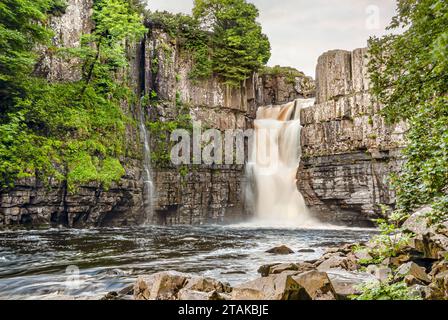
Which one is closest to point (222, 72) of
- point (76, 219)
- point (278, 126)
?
point (278, 126)

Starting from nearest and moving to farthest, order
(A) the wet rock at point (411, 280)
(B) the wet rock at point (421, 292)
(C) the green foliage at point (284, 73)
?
(B) the wet rock at point (421, 292) → (A) the wet rock at point (411, 280) → (C) the green foliage at point (284, 73)

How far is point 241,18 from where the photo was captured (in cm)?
3359

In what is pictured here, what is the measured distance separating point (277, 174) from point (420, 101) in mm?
25747

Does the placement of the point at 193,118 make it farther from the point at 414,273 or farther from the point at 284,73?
the point at 414,273

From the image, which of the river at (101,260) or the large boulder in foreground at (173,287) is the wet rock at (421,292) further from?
the river at (101,260)

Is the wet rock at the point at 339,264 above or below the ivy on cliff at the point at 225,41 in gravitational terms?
below

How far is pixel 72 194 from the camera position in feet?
69.6

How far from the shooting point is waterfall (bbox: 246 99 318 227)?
31469 mm

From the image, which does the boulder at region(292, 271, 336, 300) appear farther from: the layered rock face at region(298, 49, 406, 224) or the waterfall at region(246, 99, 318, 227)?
the waterfall at region(246, 99, 318, 227)

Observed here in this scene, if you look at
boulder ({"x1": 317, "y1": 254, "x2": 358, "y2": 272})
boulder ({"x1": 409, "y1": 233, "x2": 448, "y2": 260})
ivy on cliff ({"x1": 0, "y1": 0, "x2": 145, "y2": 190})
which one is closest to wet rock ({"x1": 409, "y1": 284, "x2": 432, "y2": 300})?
boulder ({"x1": 409, "y1": 233, "x2": 448, "y2": 260})

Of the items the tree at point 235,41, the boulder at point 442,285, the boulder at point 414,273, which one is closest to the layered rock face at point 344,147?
the tree at point 235,41

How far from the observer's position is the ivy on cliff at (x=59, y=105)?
17969mm

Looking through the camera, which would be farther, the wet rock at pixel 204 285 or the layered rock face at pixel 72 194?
the layered rock face at pixel 72 194

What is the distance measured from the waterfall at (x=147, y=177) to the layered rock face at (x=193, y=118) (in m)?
0.54
